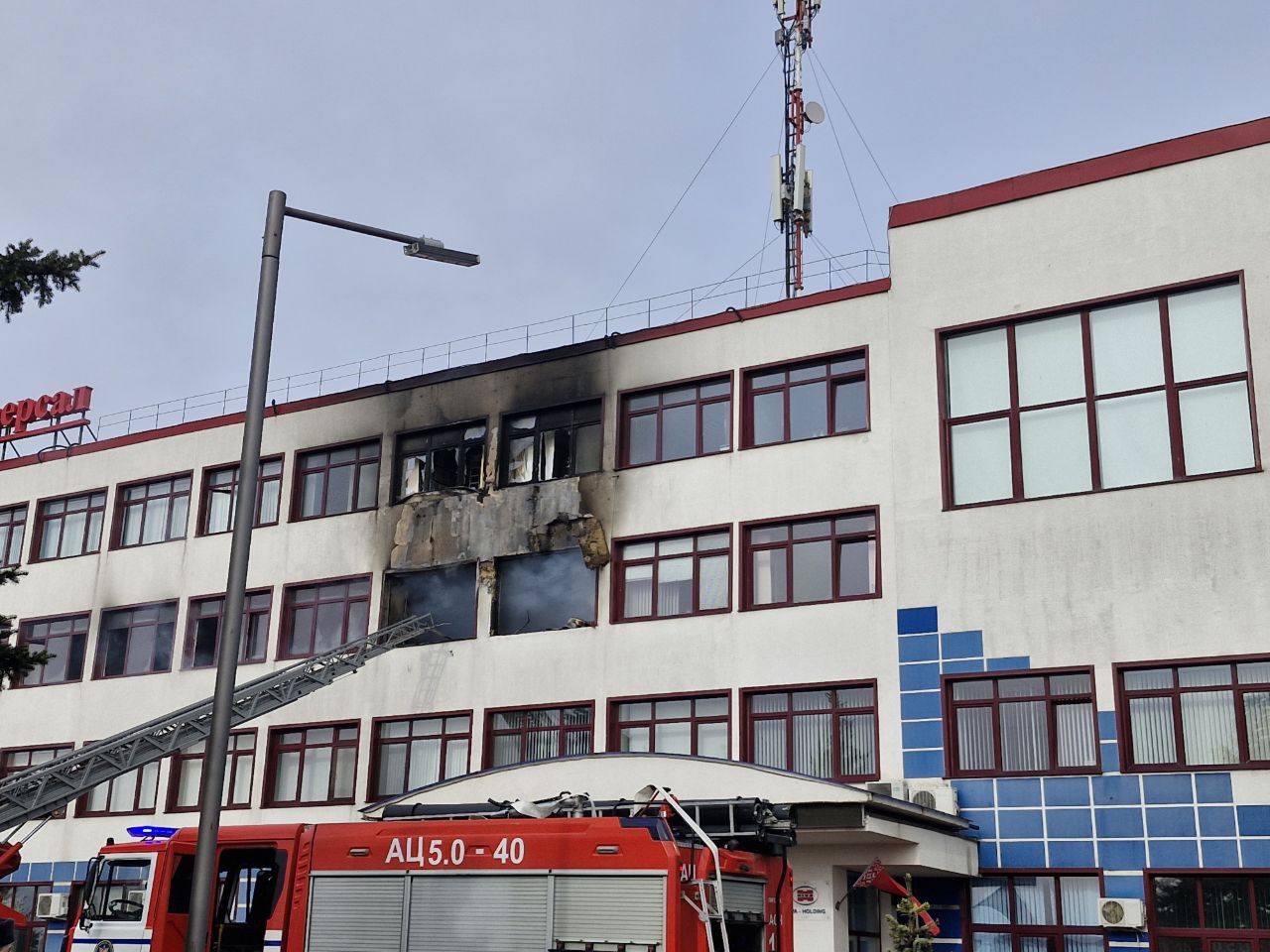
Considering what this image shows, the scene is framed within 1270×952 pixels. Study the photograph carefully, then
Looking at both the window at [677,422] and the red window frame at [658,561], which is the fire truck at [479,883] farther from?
the window at [677,422]

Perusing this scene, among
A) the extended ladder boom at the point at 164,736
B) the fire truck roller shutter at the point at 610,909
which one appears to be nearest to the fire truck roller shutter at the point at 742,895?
the fire truck roller shutter at the point at 610,909

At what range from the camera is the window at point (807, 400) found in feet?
98.3

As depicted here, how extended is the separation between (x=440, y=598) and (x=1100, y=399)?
15.4 metres

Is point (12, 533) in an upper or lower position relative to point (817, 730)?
upper

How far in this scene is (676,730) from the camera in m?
29.8

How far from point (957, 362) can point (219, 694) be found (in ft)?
62.8

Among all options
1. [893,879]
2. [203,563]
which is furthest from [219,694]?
[203,563]

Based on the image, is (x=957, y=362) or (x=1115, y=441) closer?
(x=1115, y=441)

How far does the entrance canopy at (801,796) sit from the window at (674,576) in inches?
219

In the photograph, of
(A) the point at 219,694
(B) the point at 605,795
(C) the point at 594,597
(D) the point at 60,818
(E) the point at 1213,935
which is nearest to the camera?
(A) the point at 219,694

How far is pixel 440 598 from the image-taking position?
34.1 metres

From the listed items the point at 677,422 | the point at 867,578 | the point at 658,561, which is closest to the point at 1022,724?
the point at 867,578

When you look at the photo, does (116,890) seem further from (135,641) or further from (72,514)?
(72,514)

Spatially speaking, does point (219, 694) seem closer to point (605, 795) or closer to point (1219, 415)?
point (605, 795)
